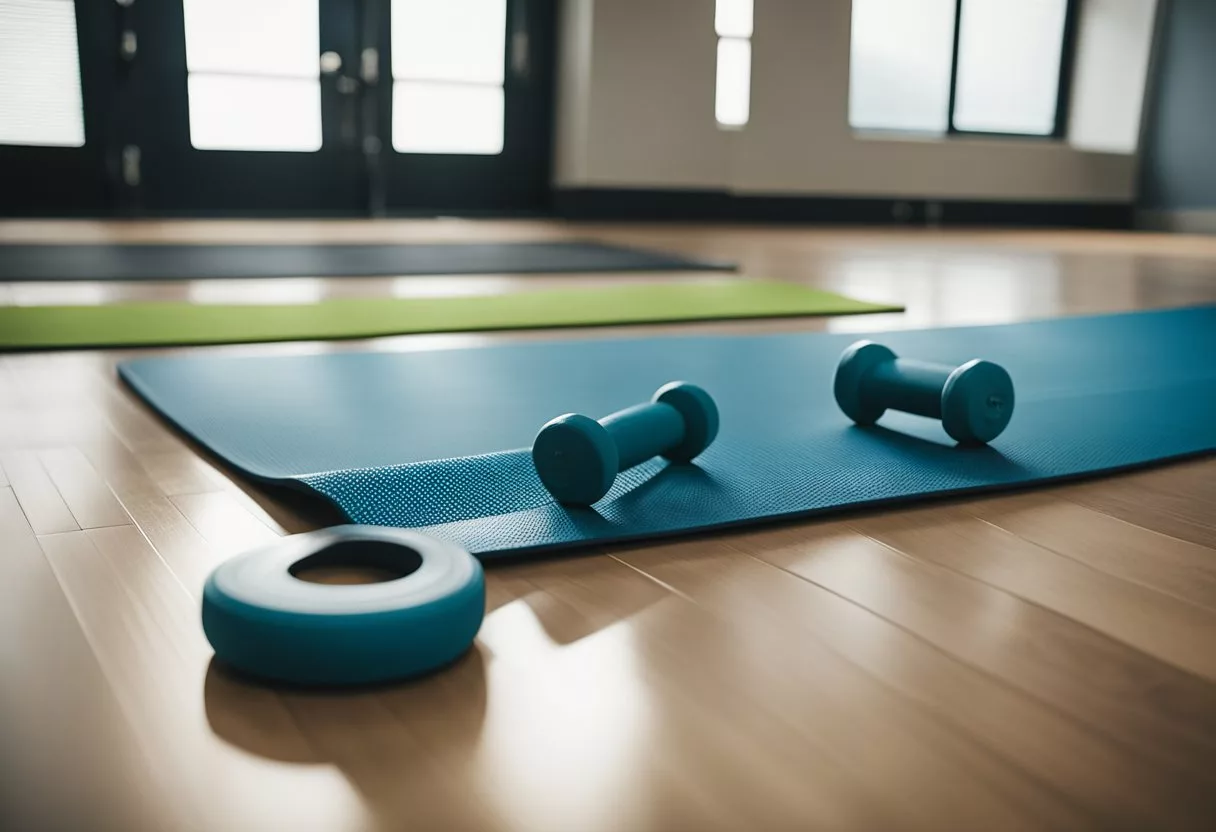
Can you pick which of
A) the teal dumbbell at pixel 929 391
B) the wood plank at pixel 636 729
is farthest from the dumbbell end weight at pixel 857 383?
the wood plank at pixel 636 729

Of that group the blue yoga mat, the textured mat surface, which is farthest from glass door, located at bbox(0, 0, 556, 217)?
the blue yoga mat

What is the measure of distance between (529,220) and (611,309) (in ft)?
12.0

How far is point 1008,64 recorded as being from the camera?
7535 mm

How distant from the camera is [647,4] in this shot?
646 cm

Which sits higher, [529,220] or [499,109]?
[499,109]

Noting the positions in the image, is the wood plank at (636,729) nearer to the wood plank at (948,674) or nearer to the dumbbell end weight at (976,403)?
the wood plank at (948,674)

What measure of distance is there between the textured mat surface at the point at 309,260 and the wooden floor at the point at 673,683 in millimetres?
2101

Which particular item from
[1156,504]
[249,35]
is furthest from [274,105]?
[1156,504]

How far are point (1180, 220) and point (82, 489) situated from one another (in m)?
7.82

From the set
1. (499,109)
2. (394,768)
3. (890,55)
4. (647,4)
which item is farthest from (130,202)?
(394,768)

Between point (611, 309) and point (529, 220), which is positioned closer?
point (611, 309)

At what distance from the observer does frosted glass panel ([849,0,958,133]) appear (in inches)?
278

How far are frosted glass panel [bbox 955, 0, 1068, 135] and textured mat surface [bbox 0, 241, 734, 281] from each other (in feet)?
12.6

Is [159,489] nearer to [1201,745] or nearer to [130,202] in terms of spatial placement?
[1201,745]
